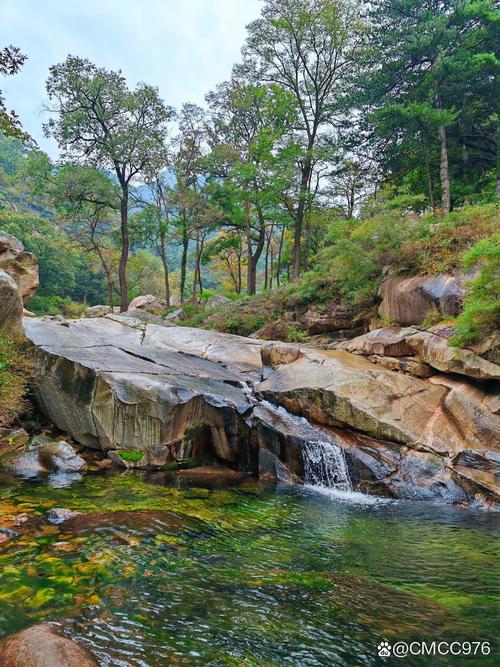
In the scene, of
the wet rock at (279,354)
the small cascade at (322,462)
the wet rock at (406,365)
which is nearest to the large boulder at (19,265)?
the wet rock at (279,354)

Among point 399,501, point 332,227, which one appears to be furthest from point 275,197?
point 399,501

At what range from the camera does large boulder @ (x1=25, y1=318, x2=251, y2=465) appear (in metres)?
10.1

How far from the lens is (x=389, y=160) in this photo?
25062 mm

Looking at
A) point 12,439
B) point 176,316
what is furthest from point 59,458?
point 176,316

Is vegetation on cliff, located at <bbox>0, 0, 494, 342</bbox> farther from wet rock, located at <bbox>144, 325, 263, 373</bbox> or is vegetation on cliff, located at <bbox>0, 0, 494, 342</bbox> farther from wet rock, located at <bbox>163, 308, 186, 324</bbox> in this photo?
wet rock, located at <bbox>144, 325, 263, 373</bbox>

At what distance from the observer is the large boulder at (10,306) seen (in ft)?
32.8

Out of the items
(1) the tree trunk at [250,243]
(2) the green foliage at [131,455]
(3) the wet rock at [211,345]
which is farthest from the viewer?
(1) the tree trunk at [250,243]

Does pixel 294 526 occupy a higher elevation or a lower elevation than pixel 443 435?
lower

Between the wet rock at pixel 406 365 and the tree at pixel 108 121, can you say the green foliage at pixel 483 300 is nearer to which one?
the wet rock at pixel 406 365

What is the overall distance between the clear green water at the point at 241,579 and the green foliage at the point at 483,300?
15.0 ft

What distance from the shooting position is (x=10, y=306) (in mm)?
10383

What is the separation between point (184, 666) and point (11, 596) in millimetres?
2042

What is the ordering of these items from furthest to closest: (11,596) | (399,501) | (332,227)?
(332,227) < (399,501) < (11,596)

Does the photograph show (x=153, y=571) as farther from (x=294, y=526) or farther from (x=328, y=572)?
(x=294, y=526)
